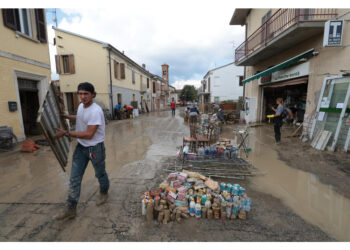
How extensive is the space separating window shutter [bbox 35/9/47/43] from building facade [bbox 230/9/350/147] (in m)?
10.0

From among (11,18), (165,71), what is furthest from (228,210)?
(165,71)

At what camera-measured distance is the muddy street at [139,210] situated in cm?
204

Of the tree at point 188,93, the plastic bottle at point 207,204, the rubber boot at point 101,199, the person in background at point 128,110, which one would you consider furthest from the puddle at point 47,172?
the tree at point 188,93

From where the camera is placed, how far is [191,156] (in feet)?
13.5

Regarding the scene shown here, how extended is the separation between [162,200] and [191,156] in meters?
1.83

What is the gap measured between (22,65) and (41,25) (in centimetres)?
220

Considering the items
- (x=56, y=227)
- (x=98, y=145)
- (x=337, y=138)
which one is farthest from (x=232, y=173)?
(x=337, y=138)

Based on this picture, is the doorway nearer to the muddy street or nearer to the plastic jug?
the muddy street

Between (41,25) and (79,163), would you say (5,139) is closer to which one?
(79,163)

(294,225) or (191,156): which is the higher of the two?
(191,156)

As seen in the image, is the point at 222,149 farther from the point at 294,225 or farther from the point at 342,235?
the point at 342,235

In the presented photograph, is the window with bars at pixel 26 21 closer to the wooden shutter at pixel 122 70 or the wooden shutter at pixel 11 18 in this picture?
the wooden shutter at pixel 11 18

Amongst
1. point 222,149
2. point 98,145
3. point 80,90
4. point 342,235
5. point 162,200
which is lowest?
point 342,235

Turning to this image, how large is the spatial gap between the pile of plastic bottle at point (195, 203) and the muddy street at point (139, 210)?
10cm
